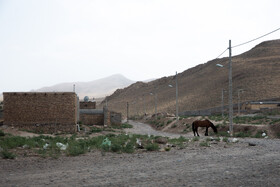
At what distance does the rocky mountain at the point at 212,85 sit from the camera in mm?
95500

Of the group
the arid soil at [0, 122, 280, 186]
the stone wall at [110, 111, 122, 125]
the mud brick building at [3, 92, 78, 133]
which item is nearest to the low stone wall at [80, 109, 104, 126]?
the stone wall at [110, 111, 122, 125]

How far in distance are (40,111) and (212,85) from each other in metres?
87.8

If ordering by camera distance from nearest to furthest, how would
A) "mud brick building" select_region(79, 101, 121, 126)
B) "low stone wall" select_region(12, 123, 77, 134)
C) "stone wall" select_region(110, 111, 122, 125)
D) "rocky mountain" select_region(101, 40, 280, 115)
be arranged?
"low stone wall" select_region(12, 123, 77, 134) → "mud brick building" select_region(79, 101, 121, 126) → "stone wall" select_region(110, 111, 122, 125) → "rocky mountain" select_region(101, 40, 280, 115)

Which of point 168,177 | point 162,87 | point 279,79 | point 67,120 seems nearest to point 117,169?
point 168,177

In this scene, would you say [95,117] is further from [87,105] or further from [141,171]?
[141,171]

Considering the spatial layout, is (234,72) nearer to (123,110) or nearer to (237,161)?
(123,110)

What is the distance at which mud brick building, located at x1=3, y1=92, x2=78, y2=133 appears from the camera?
3075 centimetres

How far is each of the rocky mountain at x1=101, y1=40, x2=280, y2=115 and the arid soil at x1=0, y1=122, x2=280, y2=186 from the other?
72.4 m

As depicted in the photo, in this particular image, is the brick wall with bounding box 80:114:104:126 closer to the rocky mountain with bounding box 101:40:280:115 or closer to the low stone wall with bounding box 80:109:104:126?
the low stone wall with bounding box 80:109:104:126

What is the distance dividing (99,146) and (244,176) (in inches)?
366

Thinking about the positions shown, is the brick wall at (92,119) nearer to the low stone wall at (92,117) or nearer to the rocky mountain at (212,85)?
the low stone wall at (92,117)

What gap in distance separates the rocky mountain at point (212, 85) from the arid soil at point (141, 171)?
7243cm

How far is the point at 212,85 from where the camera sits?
112875 mm

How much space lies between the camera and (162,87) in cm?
13838
